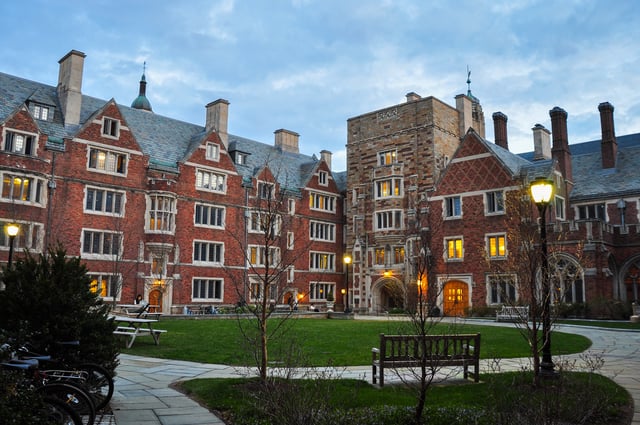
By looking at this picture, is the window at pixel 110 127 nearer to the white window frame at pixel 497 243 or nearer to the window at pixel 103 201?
the window at pixel 103 201

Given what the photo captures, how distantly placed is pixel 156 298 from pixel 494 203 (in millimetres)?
21566

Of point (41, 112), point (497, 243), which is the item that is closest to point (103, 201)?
point (41, 112)

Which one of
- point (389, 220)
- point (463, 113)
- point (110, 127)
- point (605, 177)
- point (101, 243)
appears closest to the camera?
point (101, 243)

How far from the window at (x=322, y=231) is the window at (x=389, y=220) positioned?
19.2ft

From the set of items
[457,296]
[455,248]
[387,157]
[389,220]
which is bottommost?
[457,296]

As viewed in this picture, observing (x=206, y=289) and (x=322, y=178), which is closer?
(x=206, y=289)

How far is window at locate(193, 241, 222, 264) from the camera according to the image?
117 feet

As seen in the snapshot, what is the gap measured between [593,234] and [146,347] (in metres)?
24.5

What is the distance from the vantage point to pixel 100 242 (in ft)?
102

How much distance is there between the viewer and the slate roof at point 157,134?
30844mm

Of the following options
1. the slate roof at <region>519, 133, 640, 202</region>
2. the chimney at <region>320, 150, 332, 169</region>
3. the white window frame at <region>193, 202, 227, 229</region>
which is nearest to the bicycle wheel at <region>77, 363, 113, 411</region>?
the white window frame at <region>193, 202, 227, 229</region>

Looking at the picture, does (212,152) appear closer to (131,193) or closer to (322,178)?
(131,193)

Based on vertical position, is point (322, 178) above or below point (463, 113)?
below

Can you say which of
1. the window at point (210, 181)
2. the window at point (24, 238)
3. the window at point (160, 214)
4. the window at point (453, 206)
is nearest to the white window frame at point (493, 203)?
the window at point (453, 206)
